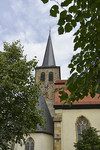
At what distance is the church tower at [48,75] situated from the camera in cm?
2514

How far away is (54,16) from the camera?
2203mm

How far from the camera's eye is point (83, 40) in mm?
2709

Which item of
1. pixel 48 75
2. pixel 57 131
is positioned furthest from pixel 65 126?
pixel 48 75

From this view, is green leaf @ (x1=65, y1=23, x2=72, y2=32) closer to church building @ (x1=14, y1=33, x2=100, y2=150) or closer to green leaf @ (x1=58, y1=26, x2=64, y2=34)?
green leaf @ (x1=58, y1=26, x2=64, y2=34)

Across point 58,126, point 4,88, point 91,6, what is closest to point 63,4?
point 91,6

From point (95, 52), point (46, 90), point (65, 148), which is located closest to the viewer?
point (95, 52)

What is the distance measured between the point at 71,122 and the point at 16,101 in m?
7.47

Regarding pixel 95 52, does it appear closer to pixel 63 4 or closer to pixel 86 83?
pixel 86 83

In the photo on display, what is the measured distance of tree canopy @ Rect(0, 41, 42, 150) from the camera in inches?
260

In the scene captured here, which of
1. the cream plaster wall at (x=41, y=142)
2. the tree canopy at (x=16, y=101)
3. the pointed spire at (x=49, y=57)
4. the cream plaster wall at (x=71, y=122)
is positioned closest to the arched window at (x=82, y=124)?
the cream plaster wall at (x=71, y=122)

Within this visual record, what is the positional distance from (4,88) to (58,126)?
25.1 feet

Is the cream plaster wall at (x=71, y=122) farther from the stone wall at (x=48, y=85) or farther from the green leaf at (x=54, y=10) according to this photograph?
the green leaf at (x=54, y=10)

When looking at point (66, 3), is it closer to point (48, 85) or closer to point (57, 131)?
point (57, 131)

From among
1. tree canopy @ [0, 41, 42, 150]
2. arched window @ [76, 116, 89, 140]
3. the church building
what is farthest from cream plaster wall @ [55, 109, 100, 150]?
tree canopy @ [0, 41, 42, 150]
